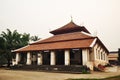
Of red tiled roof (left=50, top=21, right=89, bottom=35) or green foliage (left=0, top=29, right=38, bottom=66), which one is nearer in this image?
red tiled roof (left=50, top=21, right=89, bottom=35)

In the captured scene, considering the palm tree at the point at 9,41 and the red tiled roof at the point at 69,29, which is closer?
the red tiled roof at the point at 69,29

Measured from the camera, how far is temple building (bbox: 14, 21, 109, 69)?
23.4 metres

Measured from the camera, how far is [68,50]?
79.2 feet

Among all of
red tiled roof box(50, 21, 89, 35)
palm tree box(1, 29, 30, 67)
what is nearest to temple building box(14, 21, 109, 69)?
red tiled roof box(50, 21, 89, 35)

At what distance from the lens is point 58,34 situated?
33.5 m

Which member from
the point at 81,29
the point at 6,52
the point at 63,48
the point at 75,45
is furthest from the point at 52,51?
the point at 6,52

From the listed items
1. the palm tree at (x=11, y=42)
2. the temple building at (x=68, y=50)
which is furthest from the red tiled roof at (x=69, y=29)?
the palm tree at (x=11, y=42)

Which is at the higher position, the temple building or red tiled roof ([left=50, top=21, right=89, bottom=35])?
red tiled roof ([left=50, top=21, right=89, bottom=35])

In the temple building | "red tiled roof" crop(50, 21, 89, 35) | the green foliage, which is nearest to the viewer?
the temple building

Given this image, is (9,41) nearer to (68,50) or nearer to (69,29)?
(69,29)

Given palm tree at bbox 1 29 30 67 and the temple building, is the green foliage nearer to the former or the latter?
palm tree at bbox 1 29 30 67

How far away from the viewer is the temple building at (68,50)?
23.4 meters

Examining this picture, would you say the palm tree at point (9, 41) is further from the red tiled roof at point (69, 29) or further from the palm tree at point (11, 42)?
the red tiled roof at point (69, 29)

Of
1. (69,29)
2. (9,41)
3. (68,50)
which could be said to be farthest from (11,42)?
(68,50)
